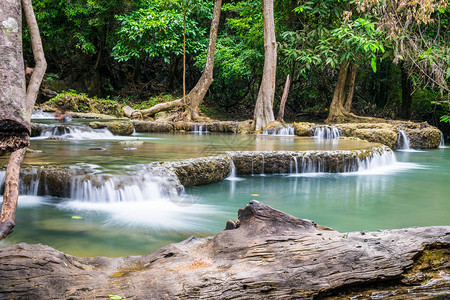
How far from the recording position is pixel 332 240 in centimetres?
232

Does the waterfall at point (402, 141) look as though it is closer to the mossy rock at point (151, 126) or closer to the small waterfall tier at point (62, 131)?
the mossy rock at point (151, 126)

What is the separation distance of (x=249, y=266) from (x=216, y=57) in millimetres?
16497

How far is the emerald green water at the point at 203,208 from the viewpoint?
12.3ft

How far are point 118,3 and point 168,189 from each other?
16.6m

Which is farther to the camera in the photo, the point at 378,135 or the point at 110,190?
the point at 378,135

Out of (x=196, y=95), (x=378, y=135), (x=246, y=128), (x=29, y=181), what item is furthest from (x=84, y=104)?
(x=29, y=181)

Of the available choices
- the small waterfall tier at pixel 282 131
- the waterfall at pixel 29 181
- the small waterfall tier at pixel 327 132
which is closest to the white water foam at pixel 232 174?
the waterfall at pixel 29 181

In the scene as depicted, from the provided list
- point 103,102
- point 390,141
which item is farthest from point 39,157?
point 103,102

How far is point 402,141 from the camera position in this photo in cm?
1252

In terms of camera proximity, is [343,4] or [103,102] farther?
[103,102]

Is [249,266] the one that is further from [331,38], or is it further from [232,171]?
[331,38]

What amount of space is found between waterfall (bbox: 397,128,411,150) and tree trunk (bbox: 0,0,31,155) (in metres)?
12.7

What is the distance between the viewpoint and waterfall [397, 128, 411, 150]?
12.4 meters

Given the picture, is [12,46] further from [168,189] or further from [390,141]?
[390,141]
